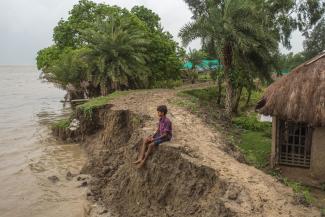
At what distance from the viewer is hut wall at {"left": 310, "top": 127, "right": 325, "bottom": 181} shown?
42.4ft

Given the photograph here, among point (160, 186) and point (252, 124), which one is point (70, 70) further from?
point (160, 186)

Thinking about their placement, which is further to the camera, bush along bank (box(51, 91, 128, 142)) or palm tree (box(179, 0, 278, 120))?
palm tree (box(179, 0, 278, 120))

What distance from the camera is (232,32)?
63.5 ft

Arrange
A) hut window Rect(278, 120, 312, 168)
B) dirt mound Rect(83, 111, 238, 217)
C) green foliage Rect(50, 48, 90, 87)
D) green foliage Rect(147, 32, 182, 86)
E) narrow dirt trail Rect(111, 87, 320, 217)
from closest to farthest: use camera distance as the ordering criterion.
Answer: narrow dirt trail Rect(111, 87, 320, 217) < dirt mound Rect(83, 111, 238, 217) < hut window Rect(278, 120, 312, 168) < green foliage Rect(147, 32, 182, 86) < green foliage Rect(50, 48, 90, 87)

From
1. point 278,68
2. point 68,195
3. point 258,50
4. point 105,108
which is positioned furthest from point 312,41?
point 68,195

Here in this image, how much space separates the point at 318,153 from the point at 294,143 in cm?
124

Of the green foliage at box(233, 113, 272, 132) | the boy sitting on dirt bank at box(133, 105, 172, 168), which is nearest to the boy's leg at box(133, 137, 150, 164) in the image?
the boy sitting on dirt bank at box(133, 105, 172, 168)

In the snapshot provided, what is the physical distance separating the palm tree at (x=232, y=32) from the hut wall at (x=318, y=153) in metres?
7.38

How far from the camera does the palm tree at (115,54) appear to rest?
1016 inches

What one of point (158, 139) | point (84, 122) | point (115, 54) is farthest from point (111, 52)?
point (158, 139)

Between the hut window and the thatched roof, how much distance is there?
0.78 metres

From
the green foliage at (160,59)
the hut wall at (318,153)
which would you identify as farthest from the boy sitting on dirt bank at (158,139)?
the green foliage at (160,59)

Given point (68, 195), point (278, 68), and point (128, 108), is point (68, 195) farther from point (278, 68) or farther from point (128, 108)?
point (278, 68)

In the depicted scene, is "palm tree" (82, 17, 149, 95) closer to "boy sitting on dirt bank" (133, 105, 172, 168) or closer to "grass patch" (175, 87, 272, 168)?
"grass patch" (175, 87, 272, 168)
